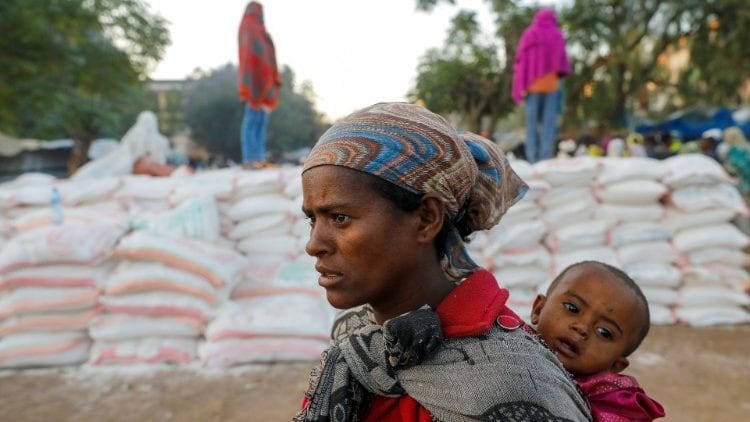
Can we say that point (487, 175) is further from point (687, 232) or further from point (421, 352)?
point (687, 232)

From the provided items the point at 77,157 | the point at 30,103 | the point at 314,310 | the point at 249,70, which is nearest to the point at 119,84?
the point at 30,103

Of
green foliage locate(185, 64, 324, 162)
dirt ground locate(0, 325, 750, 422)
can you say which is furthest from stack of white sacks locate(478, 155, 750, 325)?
green foliage locate(185, 64, 324, 162)

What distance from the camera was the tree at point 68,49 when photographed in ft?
27.0

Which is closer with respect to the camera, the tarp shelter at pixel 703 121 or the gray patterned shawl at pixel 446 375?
the gray patterned shawl at pixel 446 375

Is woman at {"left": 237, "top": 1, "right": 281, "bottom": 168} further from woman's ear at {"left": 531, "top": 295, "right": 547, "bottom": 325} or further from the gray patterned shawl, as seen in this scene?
the gray patterned shawl

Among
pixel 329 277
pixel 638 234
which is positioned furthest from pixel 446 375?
pixel 638 234

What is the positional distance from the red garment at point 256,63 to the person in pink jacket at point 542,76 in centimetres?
237

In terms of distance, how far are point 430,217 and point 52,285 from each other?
3.19 meters

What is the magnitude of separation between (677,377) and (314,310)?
7.04 ft

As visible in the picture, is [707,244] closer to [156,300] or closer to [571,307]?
[571,307]

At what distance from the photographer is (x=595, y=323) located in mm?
1146

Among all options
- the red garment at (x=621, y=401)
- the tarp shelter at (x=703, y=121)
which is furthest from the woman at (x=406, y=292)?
the tarp shelter at (x=703, y=121)

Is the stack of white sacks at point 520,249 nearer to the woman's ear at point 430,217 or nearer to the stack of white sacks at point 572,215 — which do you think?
the stack of white sacks at point 572,215

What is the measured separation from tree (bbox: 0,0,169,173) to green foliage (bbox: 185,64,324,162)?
13.1 meters
